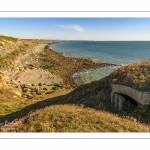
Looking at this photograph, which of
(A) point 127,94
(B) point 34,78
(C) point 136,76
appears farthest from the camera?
(B) point 34,78

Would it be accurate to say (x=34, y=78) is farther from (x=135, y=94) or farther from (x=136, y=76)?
(x=135, y=94)

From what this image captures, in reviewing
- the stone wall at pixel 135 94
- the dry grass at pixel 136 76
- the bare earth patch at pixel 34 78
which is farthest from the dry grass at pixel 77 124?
the bare earth patch at pixel 34 78

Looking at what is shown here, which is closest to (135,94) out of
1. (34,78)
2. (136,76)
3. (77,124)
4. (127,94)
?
(127,94)

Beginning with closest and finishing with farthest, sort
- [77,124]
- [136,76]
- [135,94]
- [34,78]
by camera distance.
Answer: [77,124] → [135,94] → [136,76] → [34,78]

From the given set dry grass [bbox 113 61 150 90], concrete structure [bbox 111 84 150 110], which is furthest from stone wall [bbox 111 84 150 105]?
dry grass [bbox 113 61 150 90]

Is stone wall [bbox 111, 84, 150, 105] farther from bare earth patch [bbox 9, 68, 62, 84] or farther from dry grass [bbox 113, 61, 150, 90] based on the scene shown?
bare earth patch [bbox 9, 68, 62, 84]

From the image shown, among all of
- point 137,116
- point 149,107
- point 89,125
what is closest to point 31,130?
point 89,125

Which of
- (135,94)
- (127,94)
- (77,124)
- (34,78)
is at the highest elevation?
(135,94)

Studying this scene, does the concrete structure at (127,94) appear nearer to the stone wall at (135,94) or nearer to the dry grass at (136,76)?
the stone wall at (135,94)
